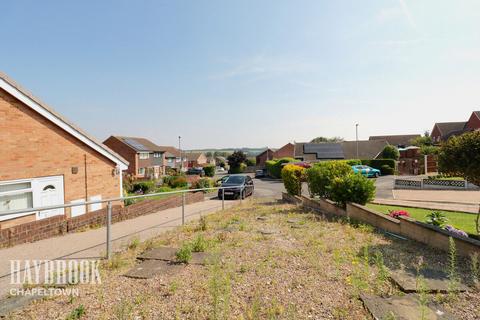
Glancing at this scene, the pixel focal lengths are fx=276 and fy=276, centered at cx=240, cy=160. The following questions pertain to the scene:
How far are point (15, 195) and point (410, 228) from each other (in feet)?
34.8

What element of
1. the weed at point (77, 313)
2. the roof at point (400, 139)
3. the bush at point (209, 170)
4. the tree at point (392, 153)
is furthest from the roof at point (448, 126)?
the weed at point (77, 313)

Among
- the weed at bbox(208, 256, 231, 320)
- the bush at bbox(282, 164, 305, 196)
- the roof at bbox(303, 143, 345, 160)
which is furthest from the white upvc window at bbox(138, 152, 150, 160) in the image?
the weed at bbox(208, 256, 231, 320)

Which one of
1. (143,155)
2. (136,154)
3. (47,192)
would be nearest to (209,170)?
(143,155)

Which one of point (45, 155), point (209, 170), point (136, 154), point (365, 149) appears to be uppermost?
point (365, 149)

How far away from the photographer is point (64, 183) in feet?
32.0

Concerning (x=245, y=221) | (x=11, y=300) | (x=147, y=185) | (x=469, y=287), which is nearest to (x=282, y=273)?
(x=469, y=287)

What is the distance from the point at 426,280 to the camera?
3.73 metres

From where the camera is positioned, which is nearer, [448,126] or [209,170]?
[209,170]

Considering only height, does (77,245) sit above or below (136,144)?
below

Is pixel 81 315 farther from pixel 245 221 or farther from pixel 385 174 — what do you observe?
pixel 385 174

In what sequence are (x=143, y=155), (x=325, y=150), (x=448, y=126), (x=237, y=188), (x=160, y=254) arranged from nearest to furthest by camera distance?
(x=160, y=254), (x=237, y=188), (x=143, y=155), (x=325, y=150), (x=448, y=126)

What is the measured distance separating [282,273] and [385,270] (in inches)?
57.0

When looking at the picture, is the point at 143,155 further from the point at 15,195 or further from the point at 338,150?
the point at 15,195

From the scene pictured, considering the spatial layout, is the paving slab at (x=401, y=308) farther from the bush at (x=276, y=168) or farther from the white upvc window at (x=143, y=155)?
the white upvc window at (x=143, y=155)
